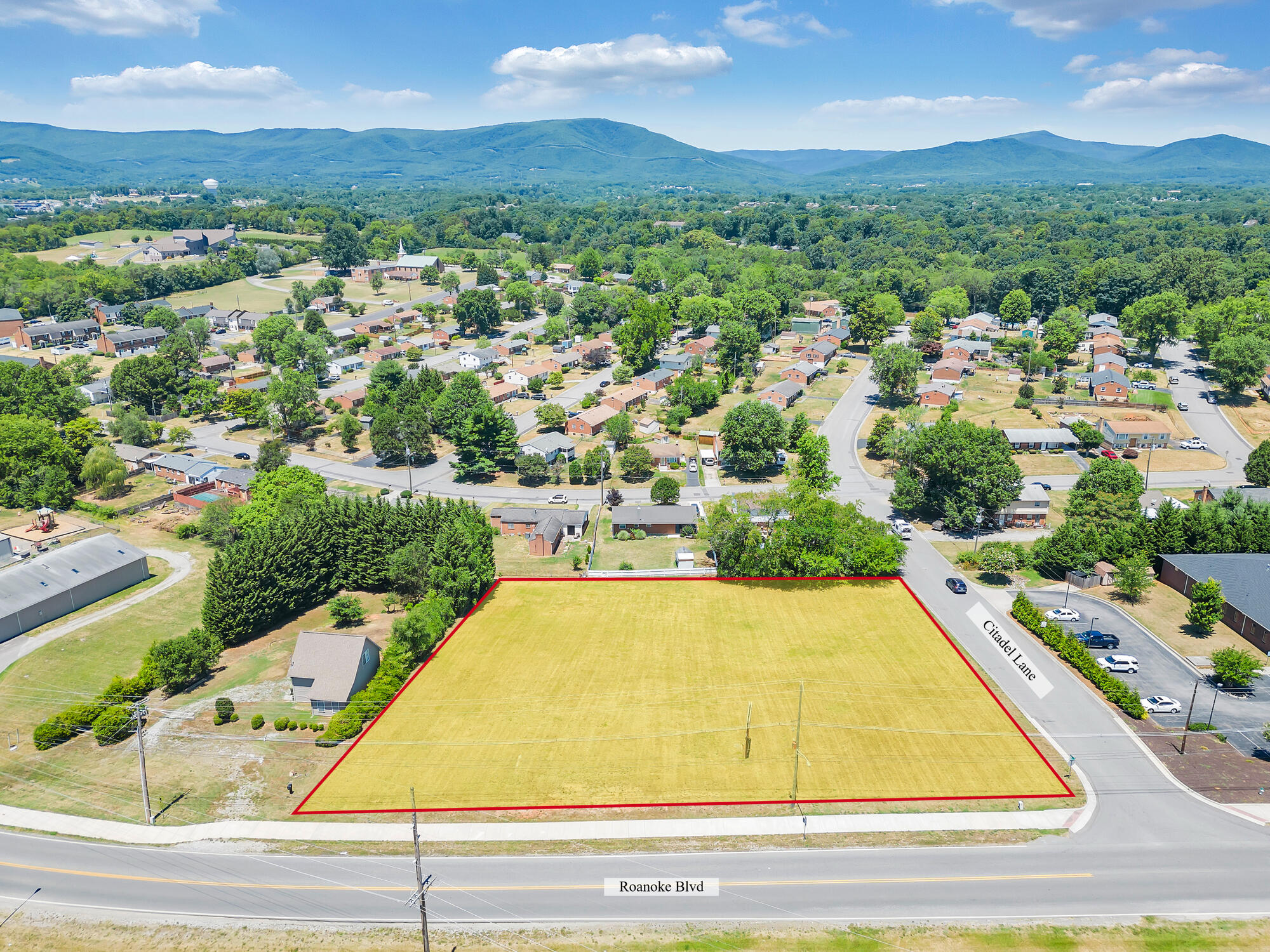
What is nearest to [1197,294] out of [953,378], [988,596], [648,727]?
[953,378]

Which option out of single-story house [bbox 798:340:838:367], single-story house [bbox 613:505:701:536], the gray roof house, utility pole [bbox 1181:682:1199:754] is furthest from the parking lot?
single-story house [bbox 798:340:838:367]

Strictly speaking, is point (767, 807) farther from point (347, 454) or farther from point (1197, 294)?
point (1197, 294)

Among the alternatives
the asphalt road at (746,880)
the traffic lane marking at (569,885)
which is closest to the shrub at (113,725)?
the asphalt road at (746,880)

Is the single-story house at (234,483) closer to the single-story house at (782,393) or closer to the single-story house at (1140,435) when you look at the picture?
the single-story house at (782,393)

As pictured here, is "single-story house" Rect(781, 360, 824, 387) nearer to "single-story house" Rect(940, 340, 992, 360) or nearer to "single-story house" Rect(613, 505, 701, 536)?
"single-story house" Rect(940, 340, 992, 360)

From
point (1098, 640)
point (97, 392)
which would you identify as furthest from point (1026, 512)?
point (97, 392)

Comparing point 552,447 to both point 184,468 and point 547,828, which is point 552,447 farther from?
point 547,828

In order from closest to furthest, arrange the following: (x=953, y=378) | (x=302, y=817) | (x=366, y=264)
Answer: (x=302, y=817) < (x=953, y=378) < (x=366, y=264)
